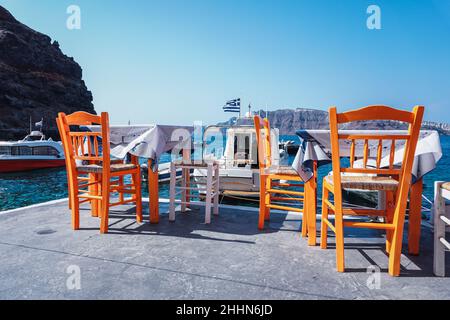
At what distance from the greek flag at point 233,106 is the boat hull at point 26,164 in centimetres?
1509

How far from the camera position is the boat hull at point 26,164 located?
18719mm

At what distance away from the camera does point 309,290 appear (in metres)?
1.77

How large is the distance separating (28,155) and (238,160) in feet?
58.0

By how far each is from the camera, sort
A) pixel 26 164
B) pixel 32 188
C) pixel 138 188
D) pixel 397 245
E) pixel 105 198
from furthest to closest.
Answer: pixel 26 164 < pixel 32 188 < pixel 138 188 < pixel 105 198 < pixel 397 245

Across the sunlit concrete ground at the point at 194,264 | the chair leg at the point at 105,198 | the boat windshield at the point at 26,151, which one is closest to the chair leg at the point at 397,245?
the sunlit concrete ground at the point at 194,264

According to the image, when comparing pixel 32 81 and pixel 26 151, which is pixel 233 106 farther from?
pixel 32 81

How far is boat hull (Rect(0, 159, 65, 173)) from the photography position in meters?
18.7

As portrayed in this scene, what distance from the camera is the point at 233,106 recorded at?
13.5m

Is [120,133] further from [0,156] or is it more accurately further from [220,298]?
[0,156]

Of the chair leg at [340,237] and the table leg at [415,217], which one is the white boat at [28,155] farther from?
the table leg at [415,217]

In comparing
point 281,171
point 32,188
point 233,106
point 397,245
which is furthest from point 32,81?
point 397,245

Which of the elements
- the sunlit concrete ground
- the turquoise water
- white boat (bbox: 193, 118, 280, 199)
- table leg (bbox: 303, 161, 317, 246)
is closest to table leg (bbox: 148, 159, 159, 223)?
the sunlit concrete ground
